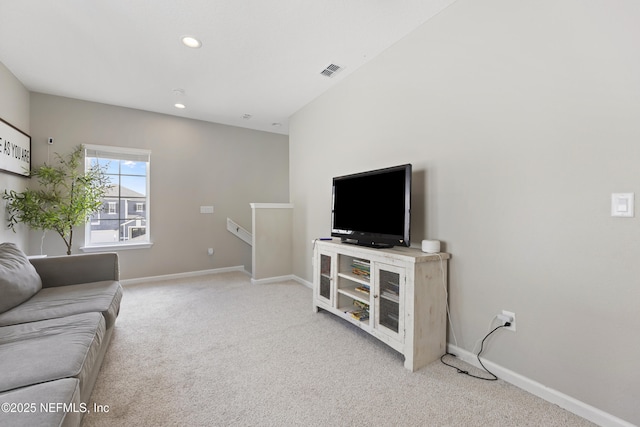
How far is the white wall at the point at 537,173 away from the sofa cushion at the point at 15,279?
2.87m

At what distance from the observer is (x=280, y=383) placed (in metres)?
1.71

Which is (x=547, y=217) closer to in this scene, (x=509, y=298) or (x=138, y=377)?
(x=509, y=298)

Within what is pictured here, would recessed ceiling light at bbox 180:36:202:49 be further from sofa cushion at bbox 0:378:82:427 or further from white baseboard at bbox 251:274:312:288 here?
white baseboard at bbox 251:274:312:288

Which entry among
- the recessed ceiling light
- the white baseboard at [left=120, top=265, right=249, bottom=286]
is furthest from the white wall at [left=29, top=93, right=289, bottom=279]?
the recessed ceiling light

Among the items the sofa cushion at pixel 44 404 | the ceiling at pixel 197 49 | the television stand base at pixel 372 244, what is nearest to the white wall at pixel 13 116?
the ceiling at pixel 197 49

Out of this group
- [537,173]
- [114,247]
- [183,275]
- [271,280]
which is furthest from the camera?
[183,275]

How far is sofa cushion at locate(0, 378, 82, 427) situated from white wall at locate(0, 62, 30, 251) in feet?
9.73

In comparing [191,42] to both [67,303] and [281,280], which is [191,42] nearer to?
[67,303]

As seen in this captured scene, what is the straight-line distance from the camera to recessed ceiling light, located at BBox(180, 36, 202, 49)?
2436 mm

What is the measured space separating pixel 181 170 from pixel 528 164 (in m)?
4.55

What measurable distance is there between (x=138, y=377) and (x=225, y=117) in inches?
151

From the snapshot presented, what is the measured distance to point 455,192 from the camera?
2047 millimetres

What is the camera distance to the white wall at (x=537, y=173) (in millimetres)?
1343

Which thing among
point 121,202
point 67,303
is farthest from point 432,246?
point 121,202
